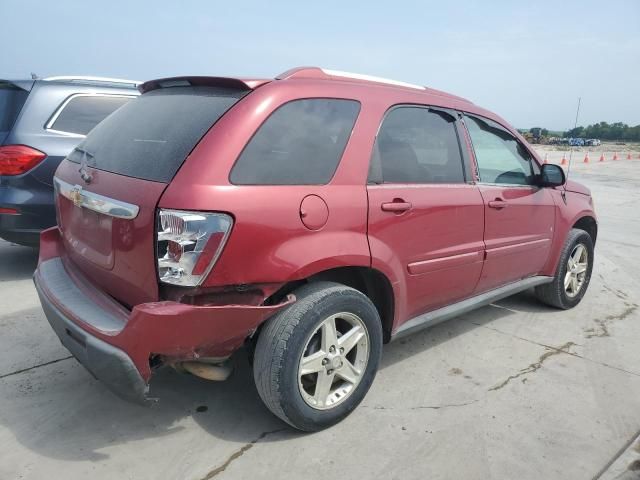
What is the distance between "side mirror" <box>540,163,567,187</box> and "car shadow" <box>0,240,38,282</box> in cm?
471

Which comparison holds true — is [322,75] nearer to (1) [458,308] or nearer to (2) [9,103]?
(1) [458,308]

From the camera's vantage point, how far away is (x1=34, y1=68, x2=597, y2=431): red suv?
212 centimetres

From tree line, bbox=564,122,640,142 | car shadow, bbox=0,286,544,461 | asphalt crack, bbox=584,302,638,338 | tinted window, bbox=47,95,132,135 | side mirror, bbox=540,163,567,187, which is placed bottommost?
car shadow, bbox=0,286,544,461

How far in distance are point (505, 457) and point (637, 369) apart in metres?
1.58

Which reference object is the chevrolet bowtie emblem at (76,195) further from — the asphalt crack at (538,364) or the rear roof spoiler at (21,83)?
the rear roof spoiler at (21,83)

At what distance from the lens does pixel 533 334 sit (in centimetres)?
395

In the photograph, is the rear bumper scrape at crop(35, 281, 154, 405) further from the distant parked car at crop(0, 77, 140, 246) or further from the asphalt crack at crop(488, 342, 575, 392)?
the distant parked car at crop(0, 77, 140, 246)

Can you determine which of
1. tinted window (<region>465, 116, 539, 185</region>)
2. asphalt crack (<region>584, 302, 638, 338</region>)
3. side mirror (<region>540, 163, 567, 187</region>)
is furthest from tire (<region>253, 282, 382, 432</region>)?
asphalt crack (<region>584, 302, 638, 338</region>)

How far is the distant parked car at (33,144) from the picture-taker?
451 cm

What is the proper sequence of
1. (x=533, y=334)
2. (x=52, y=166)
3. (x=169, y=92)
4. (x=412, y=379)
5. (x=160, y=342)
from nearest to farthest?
(x=160, y=342) → (x=169, y=92) → (x=412, y=379) → (x=533, y=334) → (x=52, y=166)

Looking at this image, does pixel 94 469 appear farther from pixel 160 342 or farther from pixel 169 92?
pixel 169 92

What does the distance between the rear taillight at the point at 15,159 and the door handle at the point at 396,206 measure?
3.51m

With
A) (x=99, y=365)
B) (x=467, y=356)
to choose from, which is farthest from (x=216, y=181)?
(x=467, y=356)

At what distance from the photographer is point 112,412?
8.74 ft
